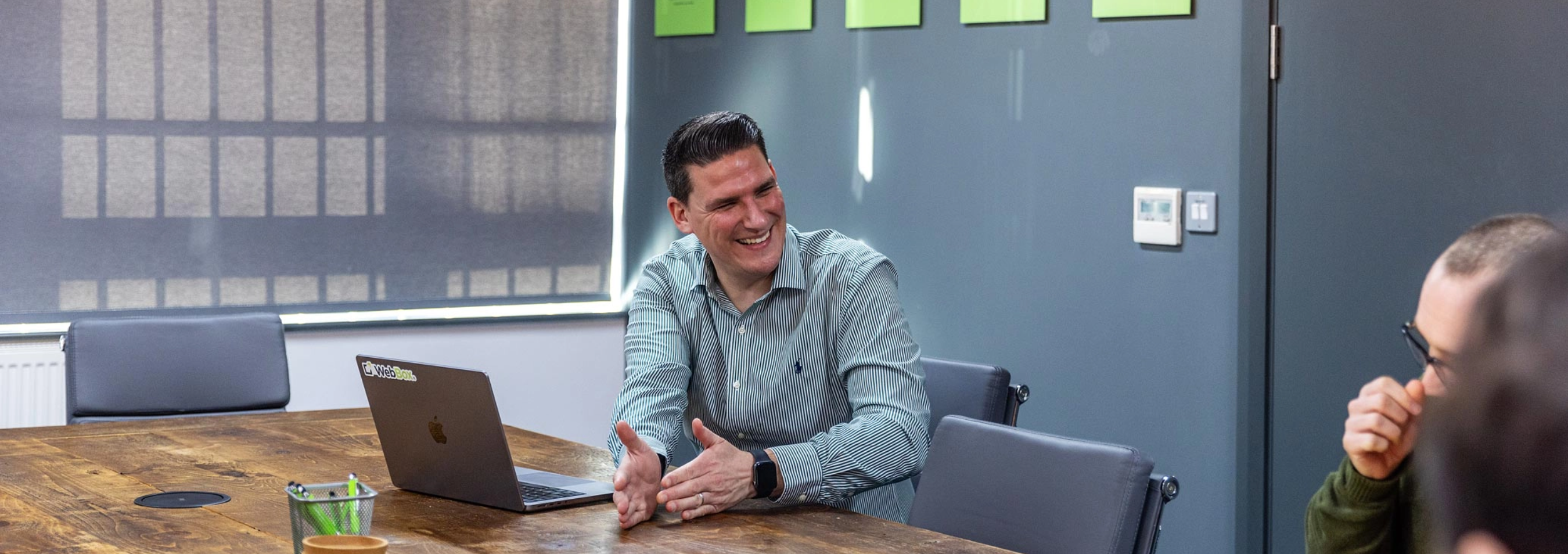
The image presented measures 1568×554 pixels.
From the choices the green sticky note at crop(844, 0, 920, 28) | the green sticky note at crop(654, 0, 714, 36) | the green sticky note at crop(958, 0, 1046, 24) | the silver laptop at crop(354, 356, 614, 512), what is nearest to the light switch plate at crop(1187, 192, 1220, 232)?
the green sticky note at crop(958, 0, 1046, 24)

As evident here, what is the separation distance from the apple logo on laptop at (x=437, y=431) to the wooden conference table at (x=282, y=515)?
105 millimetres

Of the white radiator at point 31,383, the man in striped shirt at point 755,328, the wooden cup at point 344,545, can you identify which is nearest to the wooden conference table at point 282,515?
the man in striped shirt at point 755,328

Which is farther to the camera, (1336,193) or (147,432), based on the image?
(1336,193)

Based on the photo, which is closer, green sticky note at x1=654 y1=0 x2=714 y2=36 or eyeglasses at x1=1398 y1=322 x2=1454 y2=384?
eyeglasses at x1=1398 y1=322 x2=1454 y2=384

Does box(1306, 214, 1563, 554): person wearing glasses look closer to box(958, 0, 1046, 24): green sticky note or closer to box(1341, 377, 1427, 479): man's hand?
box(1341, 377, 1427, 479): man's hand

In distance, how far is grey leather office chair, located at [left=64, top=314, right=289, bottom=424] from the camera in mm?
3295

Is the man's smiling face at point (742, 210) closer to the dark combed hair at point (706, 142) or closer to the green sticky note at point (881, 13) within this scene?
the dark combed hair at point (706, 142)

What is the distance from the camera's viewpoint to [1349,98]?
3215mm

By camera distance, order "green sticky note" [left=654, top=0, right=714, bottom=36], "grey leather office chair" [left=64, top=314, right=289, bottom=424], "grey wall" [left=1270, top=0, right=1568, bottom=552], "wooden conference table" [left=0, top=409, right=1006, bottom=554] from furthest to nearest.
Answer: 1. "green sticky note" [left=654, top=0, right=714, bottom=36]
2. "grey leather office chair" [left=64, top=314, right=289, bottom=424]
3. "grey wall" [left=1270, top=0, right=1568, bottom=552]
4. "wooden conference table" [left=0, top=409, right=1006, bottom=554]

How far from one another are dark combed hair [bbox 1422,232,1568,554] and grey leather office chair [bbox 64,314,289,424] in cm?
324

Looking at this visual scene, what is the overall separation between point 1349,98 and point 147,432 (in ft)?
8.94

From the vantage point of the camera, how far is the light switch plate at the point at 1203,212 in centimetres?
348

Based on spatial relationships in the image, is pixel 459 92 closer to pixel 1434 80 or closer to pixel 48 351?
pixel 48 351

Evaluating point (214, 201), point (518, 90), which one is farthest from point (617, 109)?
point (214, 201)
